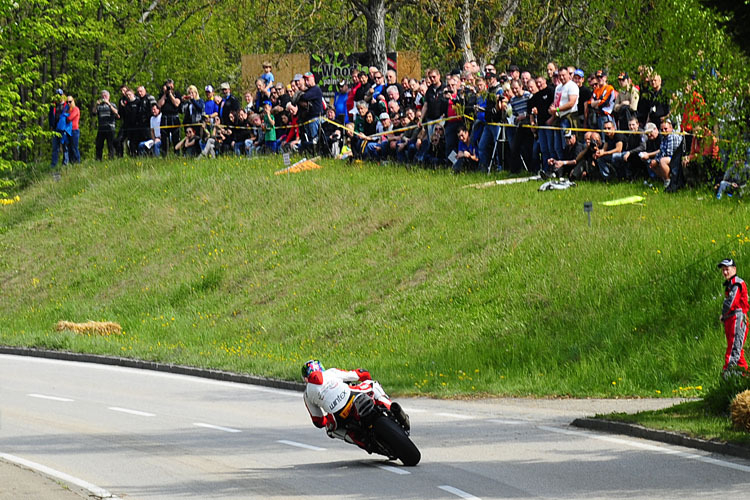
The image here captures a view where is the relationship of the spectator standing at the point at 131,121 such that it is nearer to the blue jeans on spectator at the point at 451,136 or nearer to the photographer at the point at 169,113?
the photographer at the point at 169,113

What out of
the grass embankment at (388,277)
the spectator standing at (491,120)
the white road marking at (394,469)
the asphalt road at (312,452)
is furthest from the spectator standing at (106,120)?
the white road marking at (394,469)

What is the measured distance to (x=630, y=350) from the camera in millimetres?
20078

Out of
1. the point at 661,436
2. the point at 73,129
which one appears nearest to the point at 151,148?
the point at 73,129

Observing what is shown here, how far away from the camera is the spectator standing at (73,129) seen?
4297 cm

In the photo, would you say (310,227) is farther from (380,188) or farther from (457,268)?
(457,268)

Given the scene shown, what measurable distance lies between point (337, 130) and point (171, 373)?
1314 centimetres

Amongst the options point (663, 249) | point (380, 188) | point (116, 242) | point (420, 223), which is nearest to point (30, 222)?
point (116, 242)

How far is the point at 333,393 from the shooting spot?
1355 centimetres

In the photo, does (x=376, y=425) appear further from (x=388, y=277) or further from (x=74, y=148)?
(x=74, y=148)

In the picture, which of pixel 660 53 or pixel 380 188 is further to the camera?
pixel 380 188

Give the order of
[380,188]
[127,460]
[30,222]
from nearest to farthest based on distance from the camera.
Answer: [127,460] < [380,188] < [30,222]

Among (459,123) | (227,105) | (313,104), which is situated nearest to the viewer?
(459,123)

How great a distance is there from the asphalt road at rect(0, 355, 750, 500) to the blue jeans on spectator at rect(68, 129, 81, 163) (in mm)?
24131

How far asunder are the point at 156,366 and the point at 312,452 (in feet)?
34.9
